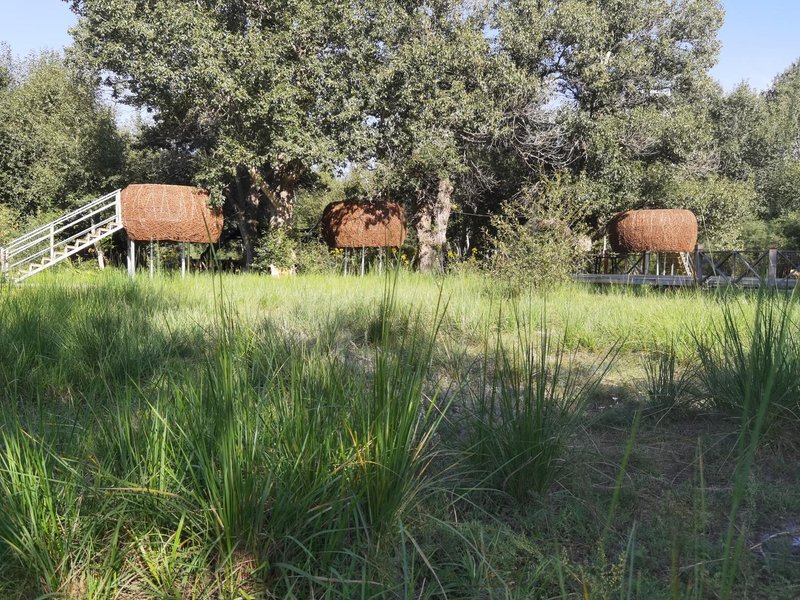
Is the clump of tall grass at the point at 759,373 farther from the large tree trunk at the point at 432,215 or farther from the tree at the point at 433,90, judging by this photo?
the large tree trunk at the point at 432,215

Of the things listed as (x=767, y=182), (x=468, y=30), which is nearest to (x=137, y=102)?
(x=468, y=30)

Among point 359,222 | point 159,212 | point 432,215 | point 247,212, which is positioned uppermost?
point 247,212

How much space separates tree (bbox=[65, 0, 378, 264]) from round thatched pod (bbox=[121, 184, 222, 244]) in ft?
2.52

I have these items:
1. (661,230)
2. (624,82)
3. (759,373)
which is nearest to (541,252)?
(759,373)

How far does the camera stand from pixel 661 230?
16.5 m

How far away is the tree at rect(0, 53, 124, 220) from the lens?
19359mm

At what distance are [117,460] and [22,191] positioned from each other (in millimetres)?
21848

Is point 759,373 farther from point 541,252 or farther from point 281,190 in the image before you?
point 281,190

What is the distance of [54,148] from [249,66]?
10421 millimetres

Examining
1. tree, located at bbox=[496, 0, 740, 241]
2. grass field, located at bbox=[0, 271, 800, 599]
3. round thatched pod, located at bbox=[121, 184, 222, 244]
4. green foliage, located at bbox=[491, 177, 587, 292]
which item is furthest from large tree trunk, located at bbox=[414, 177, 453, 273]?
grass field, located at bbox=[0, 271, 800, 599]

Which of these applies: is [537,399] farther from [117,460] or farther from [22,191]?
[22,191]

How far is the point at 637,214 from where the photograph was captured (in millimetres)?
16938

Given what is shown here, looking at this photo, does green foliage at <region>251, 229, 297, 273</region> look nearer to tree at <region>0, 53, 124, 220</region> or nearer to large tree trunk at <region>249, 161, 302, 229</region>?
large tree trunk at <region>249, 161, 302, 229</region>

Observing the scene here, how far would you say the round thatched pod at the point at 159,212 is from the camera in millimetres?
14078
